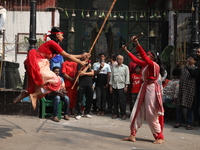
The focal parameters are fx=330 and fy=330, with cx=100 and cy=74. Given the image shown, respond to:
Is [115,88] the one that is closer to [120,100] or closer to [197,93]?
[120,100]

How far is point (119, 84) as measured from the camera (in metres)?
10.1

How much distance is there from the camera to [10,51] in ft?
47.5

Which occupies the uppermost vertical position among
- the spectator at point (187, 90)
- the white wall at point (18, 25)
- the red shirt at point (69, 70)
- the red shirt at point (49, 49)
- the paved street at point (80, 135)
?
the white wall at point (18, 25)

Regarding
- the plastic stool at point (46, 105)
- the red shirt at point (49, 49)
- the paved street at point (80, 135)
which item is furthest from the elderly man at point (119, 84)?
the red shirt at point (49, 49)

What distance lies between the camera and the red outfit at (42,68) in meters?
6.46

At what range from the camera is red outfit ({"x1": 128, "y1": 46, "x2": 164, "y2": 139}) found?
6809 mm

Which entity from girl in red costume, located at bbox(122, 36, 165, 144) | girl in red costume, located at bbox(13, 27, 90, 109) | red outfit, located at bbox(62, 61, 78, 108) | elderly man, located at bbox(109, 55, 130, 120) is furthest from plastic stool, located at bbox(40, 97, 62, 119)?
girl in red costume, located at bbox(122, 36, 165, 144)

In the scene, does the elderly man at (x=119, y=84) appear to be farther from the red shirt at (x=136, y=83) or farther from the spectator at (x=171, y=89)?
the spectator at (x=171, y=89)

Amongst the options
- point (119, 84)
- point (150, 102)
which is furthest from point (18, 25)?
point (150, 102)

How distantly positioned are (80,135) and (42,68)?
1744 mm

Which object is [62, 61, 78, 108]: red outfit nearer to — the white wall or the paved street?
the paved street

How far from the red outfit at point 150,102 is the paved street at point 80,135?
0.36 metres

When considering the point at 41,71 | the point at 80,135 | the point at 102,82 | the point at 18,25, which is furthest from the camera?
the point at 18,25

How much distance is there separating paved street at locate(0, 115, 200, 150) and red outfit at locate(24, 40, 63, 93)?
105cm
